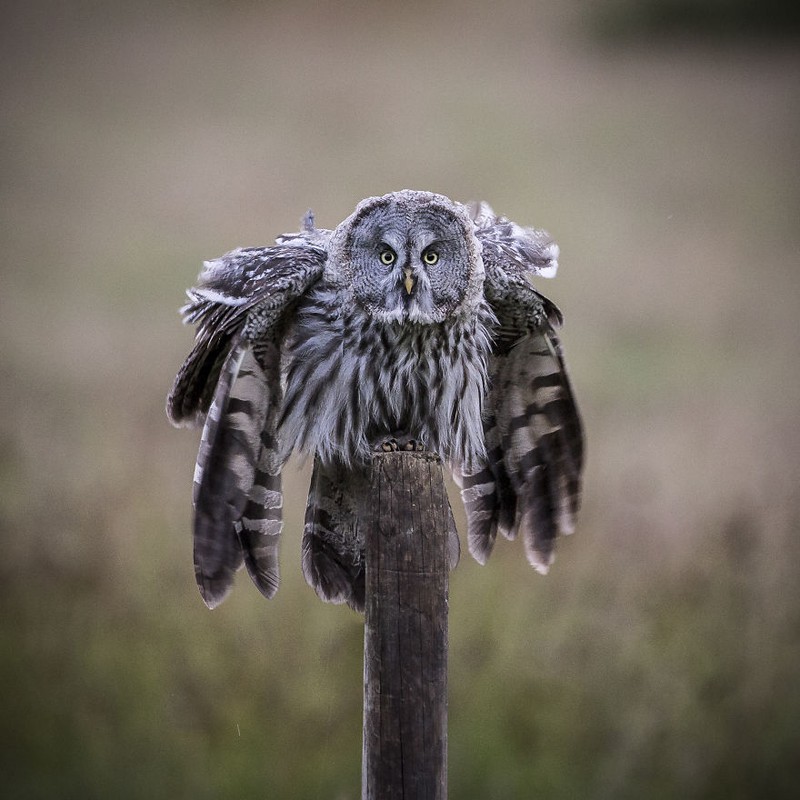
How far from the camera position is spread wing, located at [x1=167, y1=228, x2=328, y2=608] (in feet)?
6.66

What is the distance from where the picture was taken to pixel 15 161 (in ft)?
12.8

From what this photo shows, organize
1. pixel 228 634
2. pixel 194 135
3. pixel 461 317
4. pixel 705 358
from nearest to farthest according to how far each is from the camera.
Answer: pixel 461 317, pixel 228 634, pixel 705 358, pixel 194 135

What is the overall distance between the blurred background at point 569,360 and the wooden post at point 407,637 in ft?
4.73

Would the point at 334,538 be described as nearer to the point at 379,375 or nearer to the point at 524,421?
the point at 379,375

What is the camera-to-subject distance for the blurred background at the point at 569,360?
10.1ft

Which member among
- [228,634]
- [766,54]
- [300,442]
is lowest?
[228,634]

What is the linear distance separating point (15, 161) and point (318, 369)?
224 cm

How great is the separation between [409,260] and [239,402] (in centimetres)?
52

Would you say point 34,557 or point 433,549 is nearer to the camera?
point 433,549

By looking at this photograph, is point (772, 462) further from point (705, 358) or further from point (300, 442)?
point (300, 442)

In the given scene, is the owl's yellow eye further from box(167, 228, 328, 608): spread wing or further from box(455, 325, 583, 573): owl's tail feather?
box(455, 325, 583, 573): owl's tail feather

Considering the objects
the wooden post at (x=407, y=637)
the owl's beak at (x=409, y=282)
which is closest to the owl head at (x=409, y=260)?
the owl's beak at (x=409, y=282)

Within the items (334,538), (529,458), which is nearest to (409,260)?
(529,458)

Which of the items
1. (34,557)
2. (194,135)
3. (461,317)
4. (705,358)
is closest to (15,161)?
(194,135)
